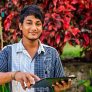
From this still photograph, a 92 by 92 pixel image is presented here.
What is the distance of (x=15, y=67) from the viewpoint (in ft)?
11.4

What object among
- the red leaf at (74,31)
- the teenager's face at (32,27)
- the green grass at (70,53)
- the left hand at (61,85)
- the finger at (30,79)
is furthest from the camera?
the green grass at (70,53)

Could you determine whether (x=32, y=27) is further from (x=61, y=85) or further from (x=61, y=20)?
(x=61, y=20)

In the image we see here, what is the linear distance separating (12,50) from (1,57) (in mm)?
100

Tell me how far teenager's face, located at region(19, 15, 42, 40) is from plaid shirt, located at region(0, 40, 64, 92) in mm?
140

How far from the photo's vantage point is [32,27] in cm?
345

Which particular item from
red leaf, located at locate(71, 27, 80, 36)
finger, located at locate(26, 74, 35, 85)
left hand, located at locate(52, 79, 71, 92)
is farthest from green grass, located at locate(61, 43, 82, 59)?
finger, located at locate(26, 74, 35, 85)

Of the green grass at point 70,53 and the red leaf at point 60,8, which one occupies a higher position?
the red leaf at point 60,8

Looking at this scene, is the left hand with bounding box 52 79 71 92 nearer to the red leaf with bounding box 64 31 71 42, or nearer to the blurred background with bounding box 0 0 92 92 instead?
the blurred background with bounding box 0 0 92 92

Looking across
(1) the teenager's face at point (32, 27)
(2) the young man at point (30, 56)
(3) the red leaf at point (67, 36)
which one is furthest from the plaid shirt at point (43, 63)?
(3) the red leaf at point (67, 36)

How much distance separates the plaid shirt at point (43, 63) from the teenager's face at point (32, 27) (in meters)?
0.14

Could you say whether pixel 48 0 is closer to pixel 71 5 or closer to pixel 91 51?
pixel 71 5

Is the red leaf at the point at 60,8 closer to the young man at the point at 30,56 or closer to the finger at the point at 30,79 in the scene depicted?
the young man at the point at 30,56

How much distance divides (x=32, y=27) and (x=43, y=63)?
28cm

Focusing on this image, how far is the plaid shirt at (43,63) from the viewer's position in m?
3.46
